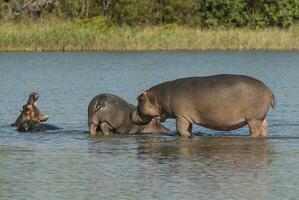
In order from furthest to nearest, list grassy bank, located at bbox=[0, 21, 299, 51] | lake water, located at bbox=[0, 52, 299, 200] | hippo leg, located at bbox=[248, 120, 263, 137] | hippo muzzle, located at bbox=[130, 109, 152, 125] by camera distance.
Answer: grassy bank, located at bbox=[0, 21, 299, 51] < hippo muzzle, located at bbox=[130, 109, 152, 125] < hippo leg, located at bbox=[248, 120, 263, 137] < lake water, located at bbox=[0, 52, 299, 200]

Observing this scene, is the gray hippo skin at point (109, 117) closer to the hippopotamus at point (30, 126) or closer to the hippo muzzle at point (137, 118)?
the hippo muzzle at point (137, 118)

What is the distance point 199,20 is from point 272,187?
39319 mm

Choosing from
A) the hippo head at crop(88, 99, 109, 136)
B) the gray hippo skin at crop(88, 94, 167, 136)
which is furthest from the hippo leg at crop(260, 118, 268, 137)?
the hippo head at crop(88, 99, 109, 136)

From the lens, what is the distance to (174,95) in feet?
46.2

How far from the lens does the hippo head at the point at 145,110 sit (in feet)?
47.2

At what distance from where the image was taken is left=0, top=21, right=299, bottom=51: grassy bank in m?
38.7

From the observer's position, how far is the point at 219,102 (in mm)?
13805

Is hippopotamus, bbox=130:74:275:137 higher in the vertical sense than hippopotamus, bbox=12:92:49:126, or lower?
higher

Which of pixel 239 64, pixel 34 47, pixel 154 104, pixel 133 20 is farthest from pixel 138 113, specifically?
pixel 133 20

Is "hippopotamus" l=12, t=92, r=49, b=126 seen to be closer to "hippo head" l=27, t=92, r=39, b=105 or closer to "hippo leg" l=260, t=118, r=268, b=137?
"hippo head" l=27, t=92, r=39, b=105

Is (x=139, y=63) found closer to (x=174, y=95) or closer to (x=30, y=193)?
(x=174, y=95)

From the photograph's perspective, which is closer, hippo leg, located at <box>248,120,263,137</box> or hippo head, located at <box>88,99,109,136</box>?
hippo leg, located at <box>248,120,263,137</box>

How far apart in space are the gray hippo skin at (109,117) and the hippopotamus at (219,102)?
71 cm

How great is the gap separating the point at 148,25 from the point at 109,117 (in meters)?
34.0
